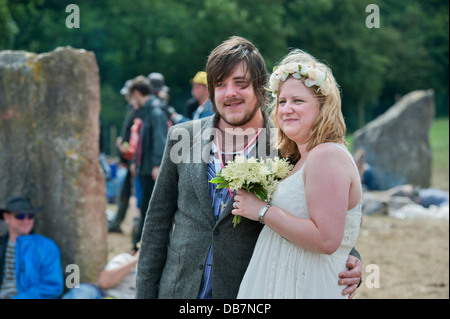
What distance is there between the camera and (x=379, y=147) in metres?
14.5

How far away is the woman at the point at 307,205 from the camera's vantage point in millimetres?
2094

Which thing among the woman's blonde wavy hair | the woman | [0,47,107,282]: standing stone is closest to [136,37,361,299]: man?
the woman

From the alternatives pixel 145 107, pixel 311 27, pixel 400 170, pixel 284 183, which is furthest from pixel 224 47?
pixel 311 27

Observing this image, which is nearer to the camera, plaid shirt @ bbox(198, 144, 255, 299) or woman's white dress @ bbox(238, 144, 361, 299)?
woman's white dress @ bbox(238, 144, 361, 299)

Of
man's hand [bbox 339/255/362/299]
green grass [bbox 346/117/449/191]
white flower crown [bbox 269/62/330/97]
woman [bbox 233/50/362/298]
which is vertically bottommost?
green grass [bbox 346/117/449/191]

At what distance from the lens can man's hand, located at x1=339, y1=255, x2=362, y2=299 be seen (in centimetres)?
225

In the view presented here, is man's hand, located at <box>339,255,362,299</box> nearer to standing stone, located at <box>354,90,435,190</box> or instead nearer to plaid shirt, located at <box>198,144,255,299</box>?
plaid shirt, located at <box>198,144,255,299</box>

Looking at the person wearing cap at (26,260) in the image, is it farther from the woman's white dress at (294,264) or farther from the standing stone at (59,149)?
the woman's white dress at (294,264)

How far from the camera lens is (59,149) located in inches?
223

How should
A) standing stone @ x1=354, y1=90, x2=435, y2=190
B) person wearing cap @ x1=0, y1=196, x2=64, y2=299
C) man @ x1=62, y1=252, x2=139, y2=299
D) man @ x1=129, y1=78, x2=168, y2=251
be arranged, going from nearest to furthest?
person wearing cap @ x1=0, y1=196, x2=64, y2=299 < man @ x1=62, y1=252, x2=139, y2=299 < man @ x1=129, y1=78, x2=168, y2=251 < standing stone @ x1=354, y1=90, x2=435, y2=190

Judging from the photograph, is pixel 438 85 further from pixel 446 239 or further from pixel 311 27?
pixel 446 239

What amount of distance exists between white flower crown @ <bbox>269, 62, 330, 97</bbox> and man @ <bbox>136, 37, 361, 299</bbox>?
0.97 ft

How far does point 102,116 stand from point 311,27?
44.7 ft

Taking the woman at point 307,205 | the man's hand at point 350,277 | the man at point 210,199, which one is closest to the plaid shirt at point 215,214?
the man at point 210,199
